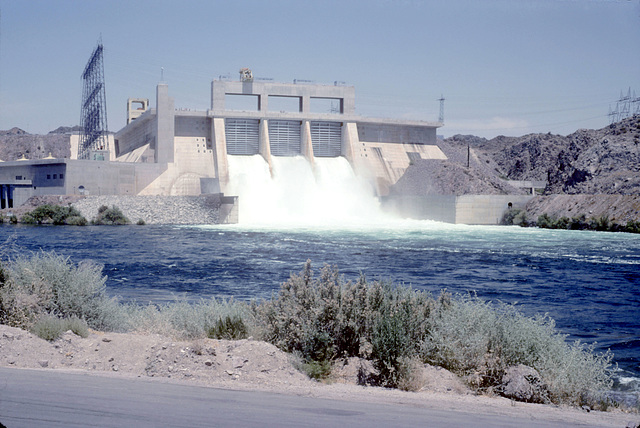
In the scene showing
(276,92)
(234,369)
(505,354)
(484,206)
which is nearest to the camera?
(234,369)

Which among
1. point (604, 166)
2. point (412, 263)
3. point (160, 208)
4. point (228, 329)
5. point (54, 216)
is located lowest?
point (412, 263)

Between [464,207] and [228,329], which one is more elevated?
[464,207]

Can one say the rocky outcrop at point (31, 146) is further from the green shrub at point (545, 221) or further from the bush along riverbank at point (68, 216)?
the green shrub at point (545, 221)

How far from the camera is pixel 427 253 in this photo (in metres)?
25.2

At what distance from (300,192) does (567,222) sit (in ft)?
70.6

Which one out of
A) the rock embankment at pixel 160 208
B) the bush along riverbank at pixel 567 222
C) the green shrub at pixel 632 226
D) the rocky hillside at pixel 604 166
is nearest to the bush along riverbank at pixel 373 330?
the green shrub at pixel 632 226

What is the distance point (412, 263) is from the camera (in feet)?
71.8

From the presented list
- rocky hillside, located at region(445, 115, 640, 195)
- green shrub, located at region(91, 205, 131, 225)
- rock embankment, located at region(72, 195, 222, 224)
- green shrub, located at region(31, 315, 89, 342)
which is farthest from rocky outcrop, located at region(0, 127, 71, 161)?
green shrub, located at region(31, 315, 89, 342)

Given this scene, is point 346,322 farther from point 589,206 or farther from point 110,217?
point 110,217

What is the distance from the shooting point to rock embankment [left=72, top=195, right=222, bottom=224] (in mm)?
44000

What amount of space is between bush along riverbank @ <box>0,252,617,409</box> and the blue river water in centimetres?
113

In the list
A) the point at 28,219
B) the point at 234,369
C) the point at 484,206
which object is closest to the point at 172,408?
the point at 234,369

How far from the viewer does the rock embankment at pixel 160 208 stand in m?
44.0

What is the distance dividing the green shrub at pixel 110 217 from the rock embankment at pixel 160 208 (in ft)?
1.30
